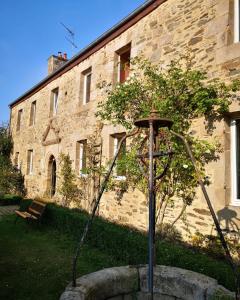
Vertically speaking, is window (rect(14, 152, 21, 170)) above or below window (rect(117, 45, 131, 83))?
below

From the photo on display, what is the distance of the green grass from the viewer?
443cm

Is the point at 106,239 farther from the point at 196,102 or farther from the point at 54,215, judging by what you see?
the point at 196,102

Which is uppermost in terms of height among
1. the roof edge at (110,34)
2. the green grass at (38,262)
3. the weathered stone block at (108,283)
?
the roof edge at (110,34)

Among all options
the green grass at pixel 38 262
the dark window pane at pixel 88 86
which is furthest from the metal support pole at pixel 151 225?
the dark window pane at pixel 88 86

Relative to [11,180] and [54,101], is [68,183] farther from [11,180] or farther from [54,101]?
[11,180]

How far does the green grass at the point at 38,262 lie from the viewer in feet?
14.5

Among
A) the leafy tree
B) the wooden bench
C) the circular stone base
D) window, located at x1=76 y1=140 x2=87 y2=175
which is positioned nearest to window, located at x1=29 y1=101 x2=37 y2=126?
window, located at x1=76 y1=140 x2=87 y2=175

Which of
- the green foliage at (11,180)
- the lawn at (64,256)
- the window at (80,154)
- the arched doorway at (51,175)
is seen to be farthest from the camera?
the green foliage at (11,180)

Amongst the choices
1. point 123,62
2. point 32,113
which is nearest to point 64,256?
point 123,62

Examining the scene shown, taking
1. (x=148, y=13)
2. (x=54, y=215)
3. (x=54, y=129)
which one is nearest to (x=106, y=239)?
(x=54, y=215)

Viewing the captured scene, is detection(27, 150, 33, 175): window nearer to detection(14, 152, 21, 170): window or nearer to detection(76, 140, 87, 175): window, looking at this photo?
detection(14, 152, 21, 170): window

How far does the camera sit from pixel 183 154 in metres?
5.95

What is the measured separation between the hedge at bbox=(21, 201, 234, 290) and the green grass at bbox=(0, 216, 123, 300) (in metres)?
0.21

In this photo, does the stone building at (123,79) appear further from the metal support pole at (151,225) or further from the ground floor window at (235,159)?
the metal support pole at (151,225)
